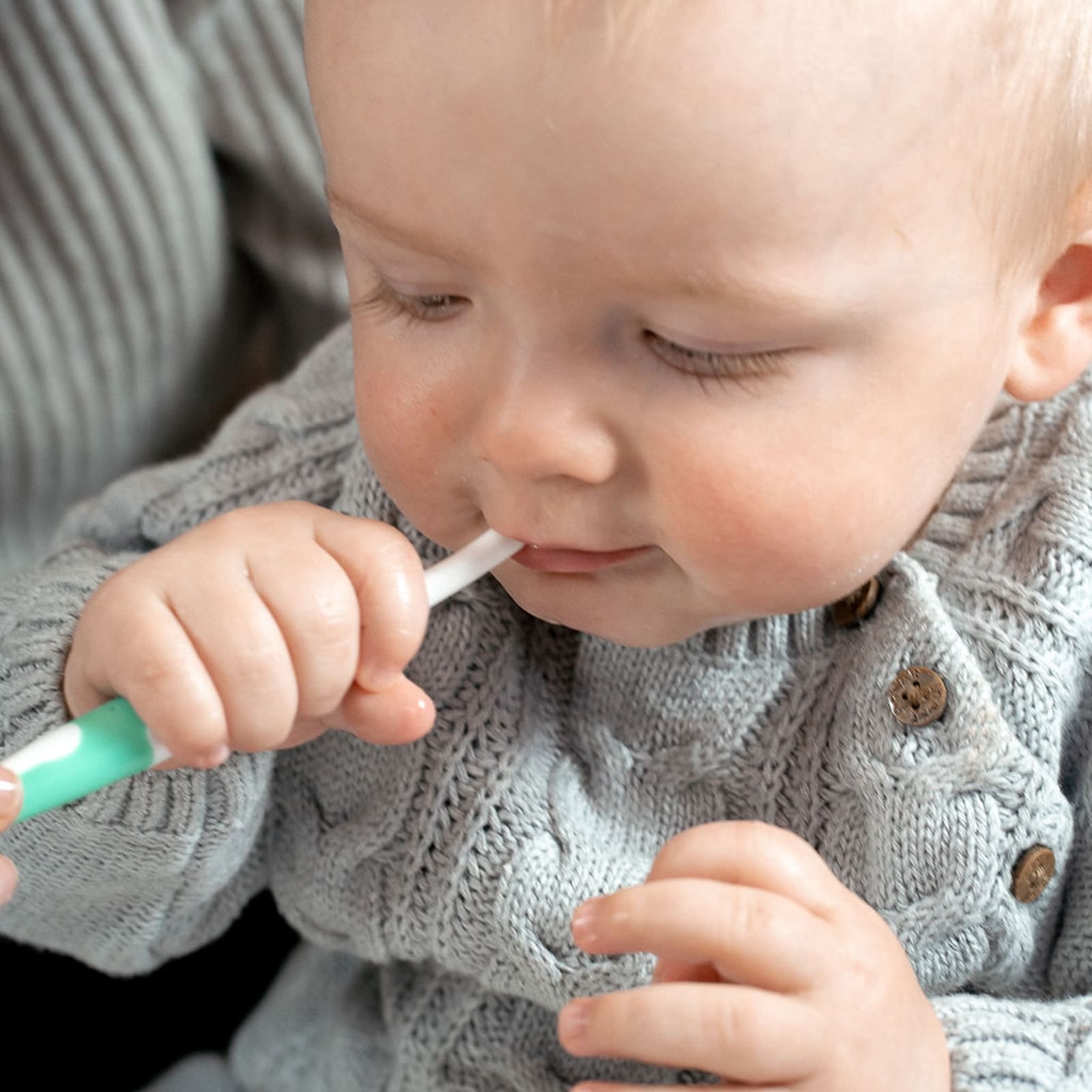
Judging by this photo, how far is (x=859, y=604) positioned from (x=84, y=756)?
1.39ft

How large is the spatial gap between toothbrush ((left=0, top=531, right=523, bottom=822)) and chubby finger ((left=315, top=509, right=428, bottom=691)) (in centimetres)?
10

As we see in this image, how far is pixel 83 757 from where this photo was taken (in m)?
0.56

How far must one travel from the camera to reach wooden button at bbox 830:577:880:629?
76 centimetres

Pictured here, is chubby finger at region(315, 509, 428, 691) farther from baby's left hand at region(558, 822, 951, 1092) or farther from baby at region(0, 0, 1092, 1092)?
baby's left hand at region(558, 822, 951, 1092)

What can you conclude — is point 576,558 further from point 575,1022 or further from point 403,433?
point 575,1022

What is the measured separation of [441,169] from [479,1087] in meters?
0.57

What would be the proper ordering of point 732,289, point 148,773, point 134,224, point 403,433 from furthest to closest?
point 134,224 < point 148,773 < point 403,433 < point 732,289

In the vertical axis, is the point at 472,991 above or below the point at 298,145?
below

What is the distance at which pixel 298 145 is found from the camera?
1.04 m

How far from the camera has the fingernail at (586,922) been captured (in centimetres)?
59

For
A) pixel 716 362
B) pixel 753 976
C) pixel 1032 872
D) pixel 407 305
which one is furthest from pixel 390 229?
pixel 1032 872

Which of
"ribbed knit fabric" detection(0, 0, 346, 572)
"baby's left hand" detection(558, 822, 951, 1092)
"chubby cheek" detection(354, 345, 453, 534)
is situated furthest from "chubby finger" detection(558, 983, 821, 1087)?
"ribbed knit fabric" detection(0, 0, 346, 572)

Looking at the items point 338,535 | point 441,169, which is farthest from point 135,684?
point 441,169

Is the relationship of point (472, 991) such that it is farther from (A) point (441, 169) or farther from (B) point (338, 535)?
(A) point (441, 169)
